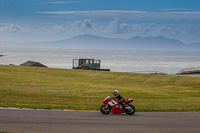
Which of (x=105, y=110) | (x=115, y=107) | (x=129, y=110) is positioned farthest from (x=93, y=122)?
(x=129, y=110)

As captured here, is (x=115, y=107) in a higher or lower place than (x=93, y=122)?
higher

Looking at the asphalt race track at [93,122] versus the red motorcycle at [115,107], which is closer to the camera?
the asphalt race track at [93,122]

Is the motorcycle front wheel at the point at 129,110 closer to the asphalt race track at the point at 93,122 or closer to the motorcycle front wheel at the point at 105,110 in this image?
the asphalt race track at the point at 93,122

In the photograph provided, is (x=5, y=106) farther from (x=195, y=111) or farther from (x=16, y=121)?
(x=195, y=111)

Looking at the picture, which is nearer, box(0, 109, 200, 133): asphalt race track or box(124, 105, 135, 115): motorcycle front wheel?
box(0, 109, 200, 133): asphalt race track

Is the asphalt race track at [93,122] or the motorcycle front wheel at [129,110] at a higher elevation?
the motorcycle front wheel at [129,110]

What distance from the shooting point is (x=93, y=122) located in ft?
44.4

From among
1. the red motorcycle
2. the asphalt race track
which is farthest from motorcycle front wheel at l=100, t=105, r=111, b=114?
the asphalt race track

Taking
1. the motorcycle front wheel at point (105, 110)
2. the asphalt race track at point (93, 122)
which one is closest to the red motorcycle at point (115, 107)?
the motorcycle front wheel at point (105, 110)

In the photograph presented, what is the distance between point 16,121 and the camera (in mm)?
13000

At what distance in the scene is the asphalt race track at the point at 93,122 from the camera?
12161mm

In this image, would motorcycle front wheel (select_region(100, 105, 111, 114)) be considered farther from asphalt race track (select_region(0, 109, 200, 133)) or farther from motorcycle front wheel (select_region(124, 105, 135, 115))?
motorcycle front wheel (select_region(124, 105, 135, 115))

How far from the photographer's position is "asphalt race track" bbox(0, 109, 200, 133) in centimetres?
1216

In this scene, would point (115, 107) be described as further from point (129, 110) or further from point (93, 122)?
point (93, 122)
